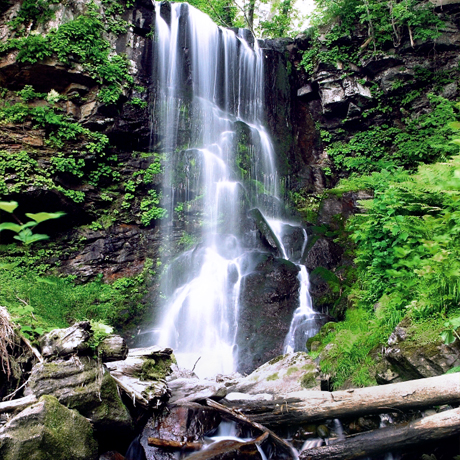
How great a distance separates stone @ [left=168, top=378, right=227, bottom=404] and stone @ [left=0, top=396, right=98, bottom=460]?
4.10ft

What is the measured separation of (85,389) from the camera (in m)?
3.16

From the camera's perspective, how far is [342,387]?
4188 mm

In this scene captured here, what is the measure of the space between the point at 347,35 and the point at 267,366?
514 inches

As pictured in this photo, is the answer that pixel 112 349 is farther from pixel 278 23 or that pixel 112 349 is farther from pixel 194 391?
pixel 278 23

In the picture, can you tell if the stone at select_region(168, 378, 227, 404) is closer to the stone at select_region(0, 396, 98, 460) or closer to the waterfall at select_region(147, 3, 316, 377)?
the stone at select_region(0, 396, 98, 460)

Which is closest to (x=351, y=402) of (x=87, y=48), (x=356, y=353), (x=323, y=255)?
(x=356, y=353)

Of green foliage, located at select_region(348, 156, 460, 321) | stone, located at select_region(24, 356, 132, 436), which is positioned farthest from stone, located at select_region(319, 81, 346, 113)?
stone, located at select_region(24, 356, 132, 436)

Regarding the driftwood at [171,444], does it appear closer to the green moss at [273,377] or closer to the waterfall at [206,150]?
the green moss at [273,377]

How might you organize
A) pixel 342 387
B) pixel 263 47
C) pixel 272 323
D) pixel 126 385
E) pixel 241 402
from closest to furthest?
pixel 126 385, pixel 241 402, pixel 342 387, pixel 272 323, pixel 263 47

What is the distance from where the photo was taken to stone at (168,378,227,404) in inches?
A: 158

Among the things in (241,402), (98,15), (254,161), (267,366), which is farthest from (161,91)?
(241,402)

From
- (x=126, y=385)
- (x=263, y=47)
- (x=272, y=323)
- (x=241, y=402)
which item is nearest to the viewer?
(x=126, y=385)

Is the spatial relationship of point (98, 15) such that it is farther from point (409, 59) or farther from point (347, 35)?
point (409, 59)

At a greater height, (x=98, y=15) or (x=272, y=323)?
(x=98, y=15)
